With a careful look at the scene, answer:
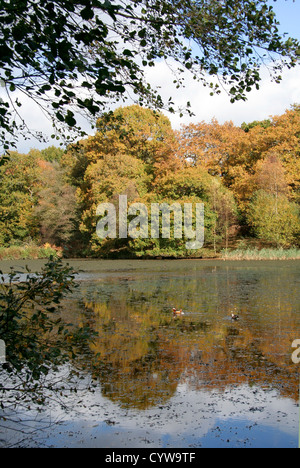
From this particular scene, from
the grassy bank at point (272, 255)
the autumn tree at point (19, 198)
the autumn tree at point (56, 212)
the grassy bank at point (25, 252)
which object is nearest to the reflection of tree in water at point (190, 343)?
the grassy bank at point (272, 255)

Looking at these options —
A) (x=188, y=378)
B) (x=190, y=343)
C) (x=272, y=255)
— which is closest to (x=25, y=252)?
(x=272, y=255)

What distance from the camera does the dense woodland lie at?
3666 centimetres

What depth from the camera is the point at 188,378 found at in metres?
6.65

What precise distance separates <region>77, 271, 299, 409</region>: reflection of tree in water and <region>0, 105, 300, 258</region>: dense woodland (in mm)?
20933

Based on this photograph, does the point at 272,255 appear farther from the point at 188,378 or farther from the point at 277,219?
the point at 188,378

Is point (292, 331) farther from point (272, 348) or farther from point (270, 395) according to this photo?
point (270, 395)

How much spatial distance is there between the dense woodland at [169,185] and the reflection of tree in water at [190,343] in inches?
824

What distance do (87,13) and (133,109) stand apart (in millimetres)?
38601

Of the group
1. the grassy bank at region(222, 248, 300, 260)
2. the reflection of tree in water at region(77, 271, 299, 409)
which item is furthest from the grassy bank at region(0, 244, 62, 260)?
the reflection of tree in water at region(77, 271, 299, 409)

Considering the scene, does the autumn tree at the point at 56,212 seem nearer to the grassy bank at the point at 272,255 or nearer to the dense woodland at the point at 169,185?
the dense woodland at the point at 169,185

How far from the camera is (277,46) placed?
512 cm

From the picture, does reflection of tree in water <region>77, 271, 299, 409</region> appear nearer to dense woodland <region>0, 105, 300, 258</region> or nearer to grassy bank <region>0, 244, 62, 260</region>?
dense woodland <region>0, 105, 300, 258</region>

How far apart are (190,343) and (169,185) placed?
94.2 ft
